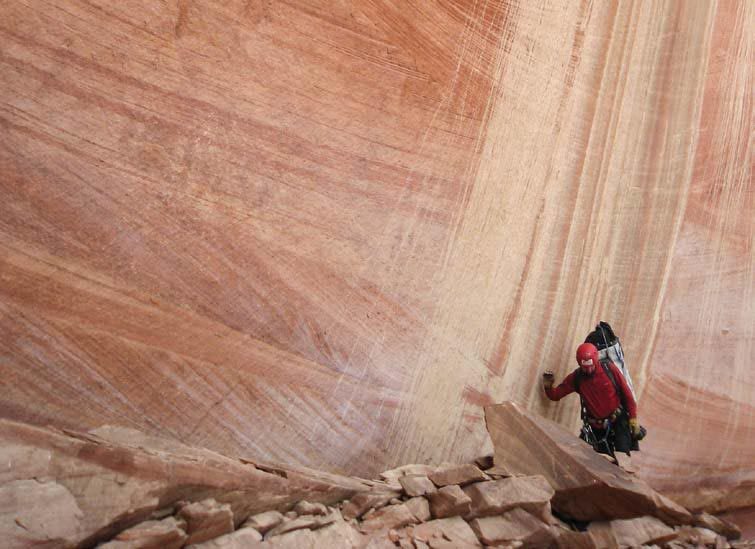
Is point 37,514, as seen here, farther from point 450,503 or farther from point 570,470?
point 570,470

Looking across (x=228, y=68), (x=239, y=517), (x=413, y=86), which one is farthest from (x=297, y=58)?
(x=239, y=517)

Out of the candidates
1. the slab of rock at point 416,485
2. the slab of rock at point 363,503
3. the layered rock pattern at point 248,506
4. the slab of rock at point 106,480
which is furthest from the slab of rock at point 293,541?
the slab of rock at point 416,485

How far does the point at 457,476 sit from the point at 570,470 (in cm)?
54

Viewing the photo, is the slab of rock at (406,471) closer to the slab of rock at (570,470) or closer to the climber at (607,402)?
the slab of rock at (570,470)

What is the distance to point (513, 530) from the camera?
2793 mm

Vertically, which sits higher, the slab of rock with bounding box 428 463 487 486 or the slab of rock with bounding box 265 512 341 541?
the slab of rock with bounding box 428 463 487 486

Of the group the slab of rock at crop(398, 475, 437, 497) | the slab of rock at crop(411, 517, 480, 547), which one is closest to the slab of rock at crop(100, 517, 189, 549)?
the slab of rock at crop(411, 517, 480, 547)

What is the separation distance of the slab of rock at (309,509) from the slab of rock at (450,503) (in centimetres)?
50

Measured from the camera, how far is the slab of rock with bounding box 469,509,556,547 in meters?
2.72

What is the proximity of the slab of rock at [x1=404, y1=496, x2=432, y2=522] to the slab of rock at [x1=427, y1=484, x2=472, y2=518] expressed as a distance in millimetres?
28

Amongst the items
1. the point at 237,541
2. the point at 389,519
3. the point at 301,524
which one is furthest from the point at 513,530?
the point at 237,541

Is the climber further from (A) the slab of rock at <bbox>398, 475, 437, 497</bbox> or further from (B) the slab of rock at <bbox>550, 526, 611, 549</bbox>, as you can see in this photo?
(A) the slab of rock at <bbox>398, 475, 437, 497</bbox>

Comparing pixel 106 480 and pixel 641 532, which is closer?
pixel 106 480

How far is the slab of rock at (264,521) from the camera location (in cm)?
230
